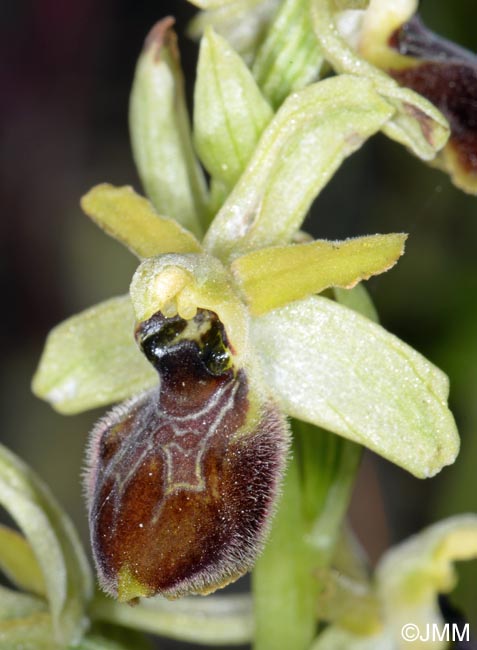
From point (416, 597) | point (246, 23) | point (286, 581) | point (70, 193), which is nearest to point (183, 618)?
point (286, 581)

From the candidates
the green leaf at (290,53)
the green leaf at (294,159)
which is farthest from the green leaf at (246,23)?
the green leaf at (294,159)

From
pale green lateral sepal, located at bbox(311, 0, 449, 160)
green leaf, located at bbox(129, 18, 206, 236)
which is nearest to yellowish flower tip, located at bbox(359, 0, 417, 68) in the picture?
pale green lateral sepal, located at bbox(311, 0, 449, 160)

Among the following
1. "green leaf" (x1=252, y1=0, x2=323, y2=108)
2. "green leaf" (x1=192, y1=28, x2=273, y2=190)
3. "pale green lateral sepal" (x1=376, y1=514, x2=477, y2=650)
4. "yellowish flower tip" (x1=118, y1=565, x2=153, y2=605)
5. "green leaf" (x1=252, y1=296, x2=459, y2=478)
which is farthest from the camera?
"pale green lateral sepal" (x1=376, y1=514, x2=477, y2=650)

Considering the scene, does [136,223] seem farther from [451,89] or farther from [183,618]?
[183,618]

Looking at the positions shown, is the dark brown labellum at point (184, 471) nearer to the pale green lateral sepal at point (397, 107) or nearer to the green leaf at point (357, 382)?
the green leaf at point (357, 382)

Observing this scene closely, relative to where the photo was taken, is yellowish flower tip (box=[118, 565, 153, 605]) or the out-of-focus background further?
the out-of-focus background

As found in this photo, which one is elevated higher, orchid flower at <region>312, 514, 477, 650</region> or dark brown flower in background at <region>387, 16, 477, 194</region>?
dark brown flower in background at <region>387, 16, 477, 194</region>

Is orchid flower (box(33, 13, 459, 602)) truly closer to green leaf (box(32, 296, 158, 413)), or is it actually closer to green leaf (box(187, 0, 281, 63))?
green leaf (box(32, 296, 158, 413))
